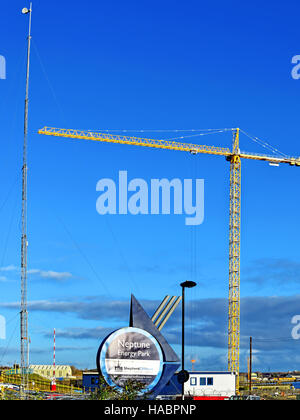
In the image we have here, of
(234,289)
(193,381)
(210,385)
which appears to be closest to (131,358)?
(193,381)

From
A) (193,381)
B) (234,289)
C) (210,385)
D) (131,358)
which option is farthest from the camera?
(234,289)

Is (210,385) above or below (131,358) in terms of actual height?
below

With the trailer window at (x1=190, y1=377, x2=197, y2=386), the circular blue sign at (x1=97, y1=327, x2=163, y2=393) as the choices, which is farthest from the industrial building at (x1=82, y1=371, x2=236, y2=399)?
the circular blue sign at (x1=97, y1=327, x2=163, y2=393)

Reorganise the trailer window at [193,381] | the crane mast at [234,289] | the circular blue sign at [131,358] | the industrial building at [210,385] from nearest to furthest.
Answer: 1. the circular blue sign at [131,358]
2. the industrial building at [210,385]
3. the trailer window at [193,381]
4. the crane mast at [234,289]

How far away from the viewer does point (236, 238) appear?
13962 cm

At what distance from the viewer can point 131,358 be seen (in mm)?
57781

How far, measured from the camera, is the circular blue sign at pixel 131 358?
56.6 meters

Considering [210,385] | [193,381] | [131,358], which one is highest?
[131,358]

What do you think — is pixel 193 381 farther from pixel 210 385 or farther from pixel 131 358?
pixel 131 358

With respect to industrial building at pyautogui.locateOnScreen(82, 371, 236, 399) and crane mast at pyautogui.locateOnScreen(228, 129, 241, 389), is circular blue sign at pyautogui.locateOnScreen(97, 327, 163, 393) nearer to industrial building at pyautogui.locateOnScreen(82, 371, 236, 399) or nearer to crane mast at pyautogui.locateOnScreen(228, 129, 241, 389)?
industrial building at pyautogui.locateOnScreen(82, 371, 236, 399)

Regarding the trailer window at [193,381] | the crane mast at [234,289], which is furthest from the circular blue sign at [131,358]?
the crane mast at [234,289]

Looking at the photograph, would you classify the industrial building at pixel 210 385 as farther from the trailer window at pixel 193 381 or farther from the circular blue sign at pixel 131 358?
the circular blue sign at pixel 131 358
